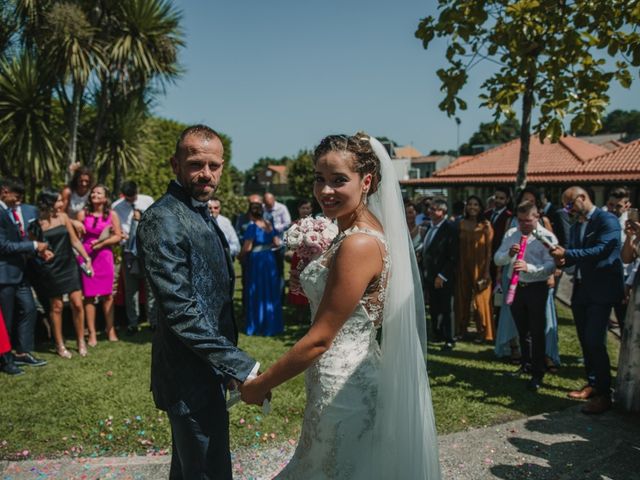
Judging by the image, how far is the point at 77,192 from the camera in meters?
7.29

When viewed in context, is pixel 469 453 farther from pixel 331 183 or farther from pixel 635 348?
pixel 331 183

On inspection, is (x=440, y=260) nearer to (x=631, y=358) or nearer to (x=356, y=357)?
(x=631, y=358)

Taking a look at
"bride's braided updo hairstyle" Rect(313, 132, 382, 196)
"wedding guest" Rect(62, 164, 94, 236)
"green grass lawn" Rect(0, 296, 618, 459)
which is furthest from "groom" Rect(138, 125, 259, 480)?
"wedding guest" Rect(62, 164, 94, 236)

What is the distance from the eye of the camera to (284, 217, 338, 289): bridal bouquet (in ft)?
9.24

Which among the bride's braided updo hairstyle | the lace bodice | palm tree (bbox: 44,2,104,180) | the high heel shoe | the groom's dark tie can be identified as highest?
palm tree (bbox: 44,2,104,180)

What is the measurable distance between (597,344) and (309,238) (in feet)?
11.2

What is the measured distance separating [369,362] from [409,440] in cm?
40

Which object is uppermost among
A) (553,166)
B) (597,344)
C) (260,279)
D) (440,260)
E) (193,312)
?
(553,166)

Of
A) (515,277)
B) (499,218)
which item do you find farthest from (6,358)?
(499,218)

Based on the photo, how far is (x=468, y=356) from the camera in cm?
658

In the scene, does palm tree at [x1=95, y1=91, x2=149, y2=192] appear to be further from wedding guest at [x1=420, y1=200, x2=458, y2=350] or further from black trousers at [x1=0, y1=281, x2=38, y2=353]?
wedding guest at [x1=420, y1=200, x2=458, y2=350]

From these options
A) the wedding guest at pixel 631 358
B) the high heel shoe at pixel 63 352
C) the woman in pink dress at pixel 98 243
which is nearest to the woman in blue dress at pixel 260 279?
the woman in pink dress at pixel 98 243

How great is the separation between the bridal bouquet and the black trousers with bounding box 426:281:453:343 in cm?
439

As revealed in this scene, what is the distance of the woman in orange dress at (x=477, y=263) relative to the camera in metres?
7.32
